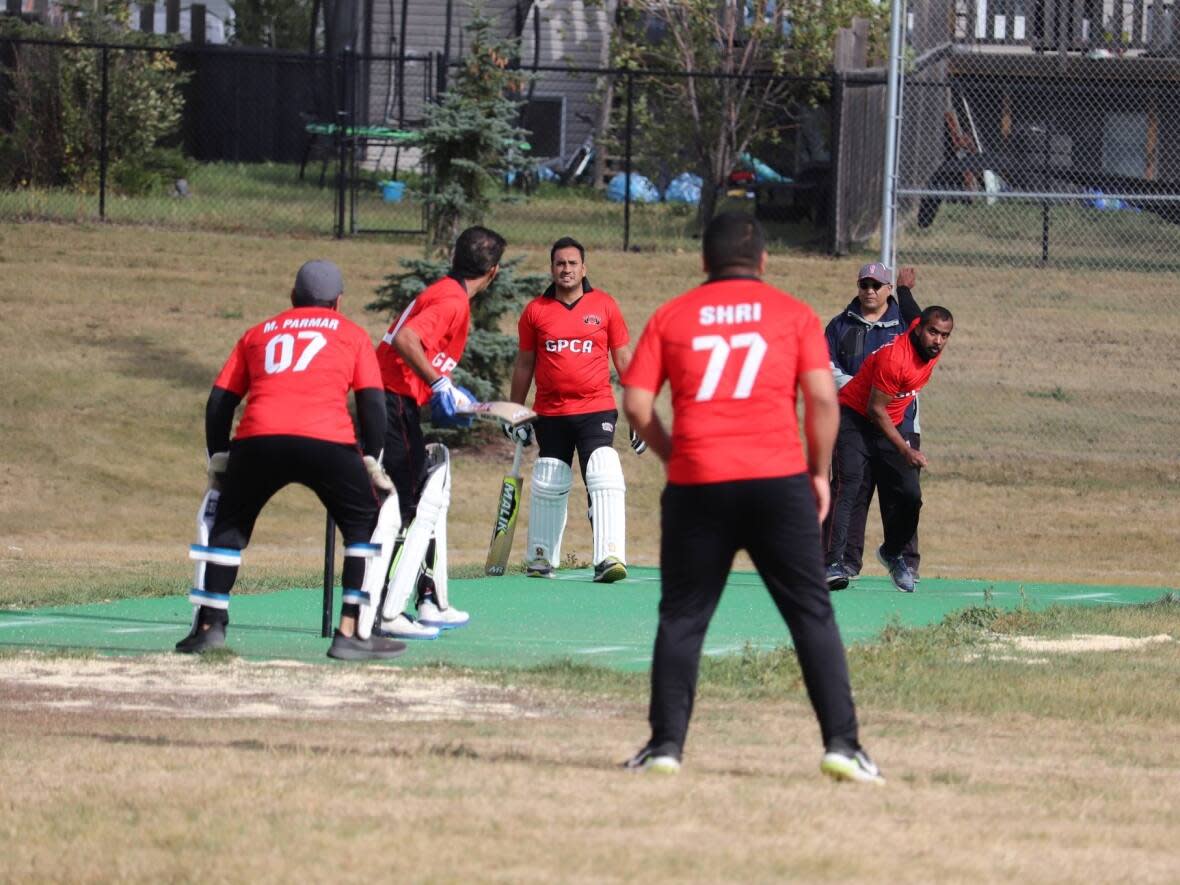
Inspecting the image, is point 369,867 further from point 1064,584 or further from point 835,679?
point 1064,584

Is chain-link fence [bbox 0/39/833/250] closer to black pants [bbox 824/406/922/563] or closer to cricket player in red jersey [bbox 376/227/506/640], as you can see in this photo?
black pants [bbox 824/406/922/563]

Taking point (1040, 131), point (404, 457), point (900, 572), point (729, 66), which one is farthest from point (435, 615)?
point (729, 66)

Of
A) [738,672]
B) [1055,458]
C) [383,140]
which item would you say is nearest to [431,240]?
[1055,458]

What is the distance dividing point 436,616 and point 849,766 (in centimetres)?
423

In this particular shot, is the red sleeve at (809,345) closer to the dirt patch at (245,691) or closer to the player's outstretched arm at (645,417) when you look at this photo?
the player's outstretched arm at (645,417)

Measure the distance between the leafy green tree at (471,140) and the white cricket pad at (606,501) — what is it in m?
9.70

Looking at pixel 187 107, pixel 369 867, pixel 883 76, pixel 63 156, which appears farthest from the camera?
pixel 187 107

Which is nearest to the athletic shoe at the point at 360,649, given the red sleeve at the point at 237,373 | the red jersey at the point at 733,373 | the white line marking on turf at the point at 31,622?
the red sleeve at the point at 237,373

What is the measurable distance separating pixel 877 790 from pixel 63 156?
26.3 m

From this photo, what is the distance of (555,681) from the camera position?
923cm

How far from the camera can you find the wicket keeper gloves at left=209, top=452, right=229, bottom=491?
30.3ft

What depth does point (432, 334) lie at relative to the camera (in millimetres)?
10133

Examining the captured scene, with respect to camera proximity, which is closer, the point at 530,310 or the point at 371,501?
the point at 371,501

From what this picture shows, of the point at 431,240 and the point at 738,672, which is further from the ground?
the point at 431,240
